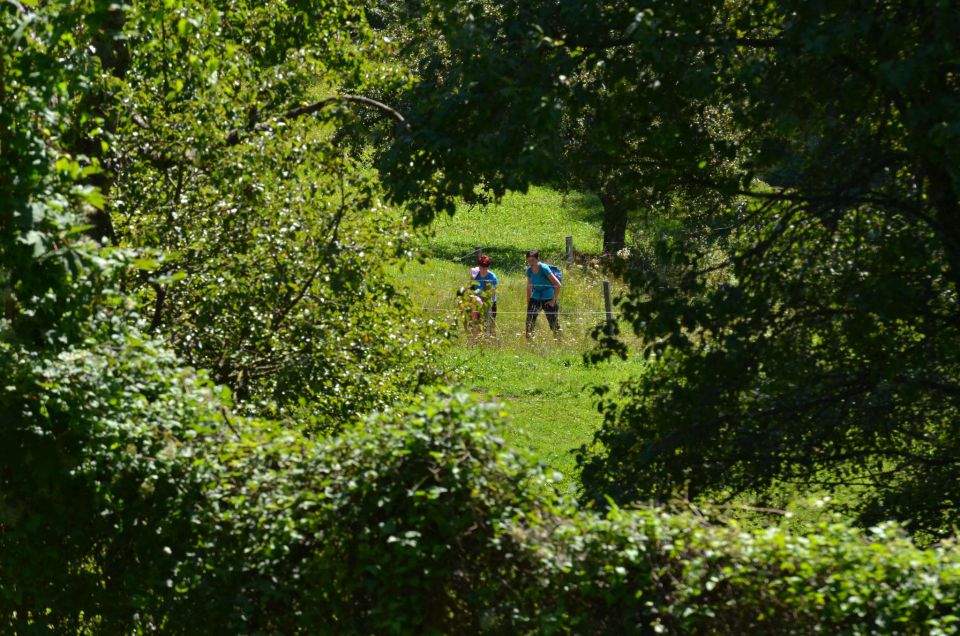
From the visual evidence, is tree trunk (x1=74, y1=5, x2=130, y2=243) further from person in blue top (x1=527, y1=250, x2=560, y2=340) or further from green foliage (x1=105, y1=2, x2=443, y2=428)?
person in blue top (x1=527, y1=250, x2=560, y2=340)

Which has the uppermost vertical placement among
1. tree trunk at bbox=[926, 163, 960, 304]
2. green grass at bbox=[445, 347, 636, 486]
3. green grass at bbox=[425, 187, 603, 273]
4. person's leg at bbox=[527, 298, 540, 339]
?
green grass at bbox=[425, 187, 603, 273]

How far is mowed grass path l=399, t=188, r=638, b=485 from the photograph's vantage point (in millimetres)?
13588

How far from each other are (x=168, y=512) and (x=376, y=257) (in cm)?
392

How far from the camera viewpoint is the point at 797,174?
26.1 feet

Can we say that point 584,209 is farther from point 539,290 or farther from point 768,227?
point 768,227

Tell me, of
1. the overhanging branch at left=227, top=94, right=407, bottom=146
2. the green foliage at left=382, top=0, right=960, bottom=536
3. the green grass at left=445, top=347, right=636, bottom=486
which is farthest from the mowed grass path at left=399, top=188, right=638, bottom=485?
the overhanging branch at left=227, top=94, right=407, bottom=146

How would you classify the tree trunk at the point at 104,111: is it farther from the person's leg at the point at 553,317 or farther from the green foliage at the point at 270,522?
the person's leg at the point at 553,317

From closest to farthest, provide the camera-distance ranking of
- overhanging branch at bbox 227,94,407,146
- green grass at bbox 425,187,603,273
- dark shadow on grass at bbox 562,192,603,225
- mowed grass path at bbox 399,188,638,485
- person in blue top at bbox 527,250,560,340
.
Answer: overhanging branch at bbox 227,94,407,146, mowed grass path at bbox 399,188,638,485, person in blue top at bbox 527,250,560,340, green grass at bbox 425,187,603,273, dark shadow on grass at bbox 562,192,603,225

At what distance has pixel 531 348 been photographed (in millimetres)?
19016

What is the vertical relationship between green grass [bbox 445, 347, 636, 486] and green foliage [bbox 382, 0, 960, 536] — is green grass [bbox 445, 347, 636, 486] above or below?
above

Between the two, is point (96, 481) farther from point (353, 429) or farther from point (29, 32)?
point (29, 32)

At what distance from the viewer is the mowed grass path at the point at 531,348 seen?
535 inches

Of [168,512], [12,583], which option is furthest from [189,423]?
[12,583]

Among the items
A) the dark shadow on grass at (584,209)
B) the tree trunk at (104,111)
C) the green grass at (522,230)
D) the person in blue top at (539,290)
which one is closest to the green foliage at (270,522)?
the tree trunk at (104,111)
